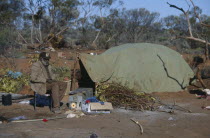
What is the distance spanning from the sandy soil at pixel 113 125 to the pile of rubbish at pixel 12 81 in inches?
89.9

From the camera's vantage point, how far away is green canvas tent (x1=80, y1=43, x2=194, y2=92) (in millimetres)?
10766

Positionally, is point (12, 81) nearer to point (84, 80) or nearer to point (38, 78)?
point (84, 80)

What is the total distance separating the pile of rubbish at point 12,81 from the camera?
1121 cm

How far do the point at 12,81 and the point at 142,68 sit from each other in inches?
190

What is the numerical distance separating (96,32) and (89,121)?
96.3 feet

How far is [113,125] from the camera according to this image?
6.81 m

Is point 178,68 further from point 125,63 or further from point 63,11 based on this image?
point 63,11

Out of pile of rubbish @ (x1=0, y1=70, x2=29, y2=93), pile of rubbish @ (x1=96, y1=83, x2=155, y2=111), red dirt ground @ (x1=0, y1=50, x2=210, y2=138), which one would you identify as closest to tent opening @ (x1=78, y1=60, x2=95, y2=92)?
pile of rubbish @ (x1=96, y1=83, x2=155, y2=111)

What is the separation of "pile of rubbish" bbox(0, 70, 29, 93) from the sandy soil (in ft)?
7.49

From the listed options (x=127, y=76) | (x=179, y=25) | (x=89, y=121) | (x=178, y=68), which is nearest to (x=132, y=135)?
(x=89, y=121)

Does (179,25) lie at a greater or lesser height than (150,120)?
greater

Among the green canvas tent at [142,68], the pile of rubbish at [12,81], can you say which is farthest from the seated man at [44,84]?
the pile of rubbish at [12,81]

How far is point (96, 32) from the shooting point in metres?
36.0

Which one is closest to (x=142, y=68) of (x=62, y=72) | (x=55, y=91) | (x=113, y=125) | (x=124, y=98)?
(x=124, y=98)
